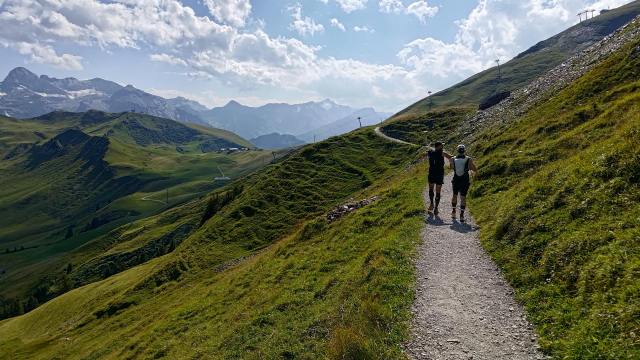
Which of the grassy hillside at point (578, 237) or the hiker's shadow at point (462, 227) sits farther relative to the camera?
the hiker's shadow at point (462, 227)

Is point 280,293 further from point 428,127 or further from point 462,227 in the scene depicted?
point 428,127

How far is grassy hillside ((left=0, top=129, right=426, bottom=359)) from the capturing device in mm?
11539

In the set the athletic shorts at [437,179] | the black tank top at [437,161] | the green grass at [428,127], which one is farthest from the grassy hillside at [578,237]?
the green grass at [428,127]

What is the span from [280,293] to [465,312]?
12148mm

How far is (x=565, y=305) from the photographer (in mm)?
8055

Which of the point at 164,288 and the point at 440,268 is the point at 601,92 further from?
the point at 164,288

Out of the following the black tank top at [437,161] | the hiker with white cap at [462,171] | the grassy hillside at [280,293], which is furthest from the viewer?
the black tank top at [437,161]

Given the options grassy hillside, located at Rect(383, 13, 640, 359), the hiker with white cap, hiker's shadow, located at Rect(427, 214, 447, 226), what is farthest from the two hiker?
grassy hillside, located at Rect(383, 13, 640, 359)

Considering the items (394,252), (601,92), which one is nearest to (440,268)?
(394,252)

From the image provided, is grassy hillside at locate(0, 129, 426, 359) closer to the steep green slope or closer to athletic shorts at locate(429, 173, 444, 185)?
athletic shorts at locate(429, 173, 444, 185)

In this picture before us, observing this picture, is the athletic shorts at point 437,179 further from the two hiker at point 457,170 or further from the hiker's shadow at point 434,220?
the hiker's shadow at point 434,220

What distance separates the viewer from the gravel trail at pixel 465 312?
8148 mm

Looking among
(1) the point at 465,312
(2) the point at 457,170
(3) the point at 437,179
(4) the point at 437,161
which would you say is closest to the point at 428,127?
(4) the point at 437,161

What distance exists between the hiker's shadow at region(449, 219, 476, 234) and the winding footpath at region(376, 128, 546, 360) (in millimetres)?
2198
